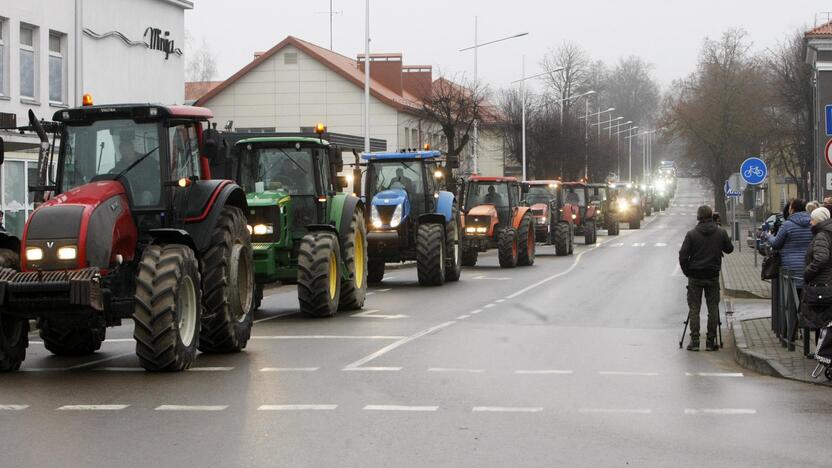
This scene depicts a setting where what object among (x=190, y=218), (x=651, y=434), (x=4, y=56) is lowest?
(x=651, y=434)

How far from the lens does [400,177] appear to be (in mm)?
28234

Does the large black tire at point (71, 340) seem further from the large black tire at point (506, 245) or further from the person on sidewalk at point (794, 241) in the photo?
the large black tire at point (506, 245)

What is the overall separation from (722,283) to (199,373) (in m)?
18.3

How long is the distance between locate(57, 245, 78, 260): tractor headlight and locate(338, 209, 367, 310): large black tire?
8.17 metres

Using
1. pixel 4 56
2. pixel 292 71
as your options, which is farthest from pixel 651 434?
pixel 292 71

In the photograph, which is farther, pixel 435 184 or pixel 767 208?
pixel 767 208

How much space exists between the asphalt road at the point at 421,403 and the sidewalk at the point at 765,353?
0.22 meters

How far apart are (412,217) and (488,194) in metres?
8.73

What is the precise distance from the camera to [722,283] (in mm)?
29297

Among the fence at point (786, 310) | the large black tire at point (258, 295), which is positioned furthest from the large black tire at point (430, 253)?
the fence at point (786, 310)

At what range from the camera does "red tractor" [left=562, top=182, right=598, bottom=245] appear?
2088 inches

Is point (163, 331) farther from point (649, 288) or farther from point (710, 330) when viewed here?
point (649, 288)

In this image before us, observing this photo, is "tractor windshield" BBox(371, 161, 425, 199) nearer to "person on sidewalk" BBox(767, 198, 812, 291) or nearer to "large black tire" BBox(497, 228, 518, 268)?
"large black tire" BBox(497, 228, 518, 268)

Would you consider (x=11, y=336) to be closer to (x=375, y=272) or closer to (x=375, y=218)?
(x=375, y=218)
